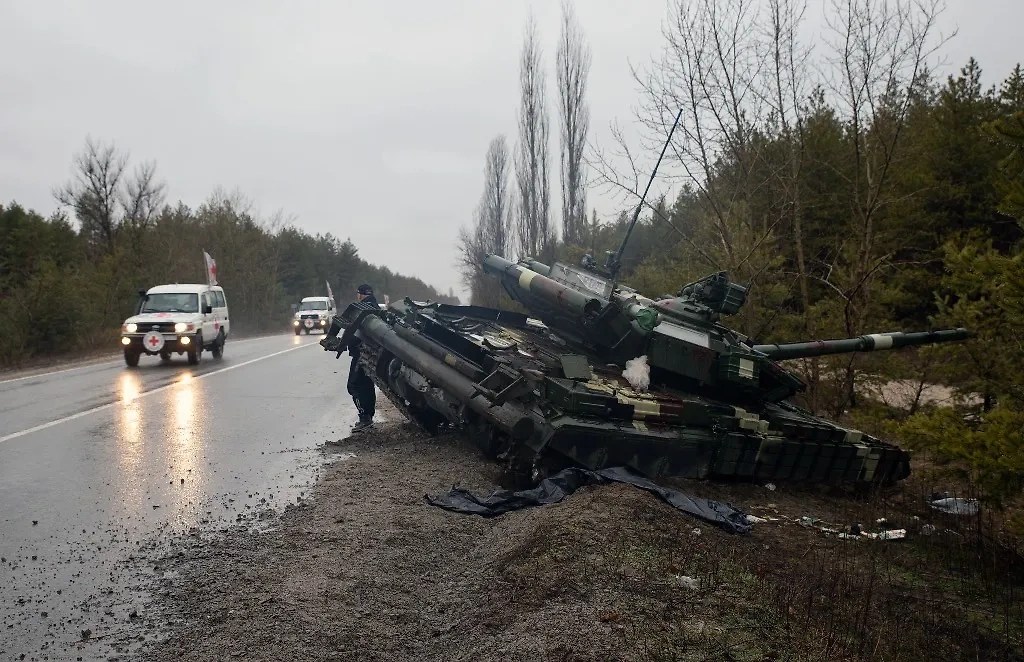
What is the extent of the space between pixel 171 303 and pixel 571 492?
55.5ft

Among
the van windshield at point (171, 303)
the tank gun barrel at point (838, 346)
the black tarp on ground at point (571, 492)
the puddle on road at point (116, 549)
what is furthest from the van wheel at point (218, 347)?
the black tarp on ground at point (571, 492)

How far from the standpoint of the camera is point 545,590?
15.4 ft

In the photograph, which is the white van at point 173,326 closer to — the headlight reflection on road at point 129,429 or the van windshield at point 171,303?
the van windshield at point 171,303

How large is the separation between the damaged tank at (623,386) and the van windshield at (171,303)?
12371 mm

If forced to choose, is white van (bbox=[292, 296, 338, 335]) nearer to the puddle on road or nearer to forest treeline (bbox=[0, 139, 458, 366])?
forest treeline (bbox=[0, 139, 458, 366])

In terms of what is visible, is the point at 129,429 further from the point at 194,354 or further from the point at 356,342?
the point at 194,354

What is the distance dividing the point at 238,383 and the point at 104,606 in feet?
40.1

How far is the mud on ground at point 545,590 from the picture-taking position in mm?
4059

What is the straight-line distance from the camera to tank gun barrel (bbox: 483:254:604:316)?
8734 millimetres

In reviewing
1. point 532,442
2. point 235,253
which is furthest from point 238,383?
point 235,253

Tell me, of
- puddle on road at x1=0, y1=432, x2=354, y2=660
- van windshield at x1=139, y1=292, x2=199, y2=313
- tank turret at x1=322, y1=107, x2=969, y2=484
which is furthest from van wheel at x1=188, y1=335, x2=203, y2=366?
puddle on road at x1=0, y1=432, x2=354, y2=660

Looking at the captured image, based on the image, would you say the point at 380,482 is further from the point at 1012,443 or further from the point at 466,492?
the point at 1012,443

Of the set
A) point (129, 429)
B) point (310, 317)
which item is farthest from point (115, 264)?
Result: point (129, 429)

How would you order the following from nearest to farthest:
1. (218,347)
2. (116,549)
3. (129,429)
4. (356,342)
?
(116,549) < (129,429) < (356,342) < (218,347)
